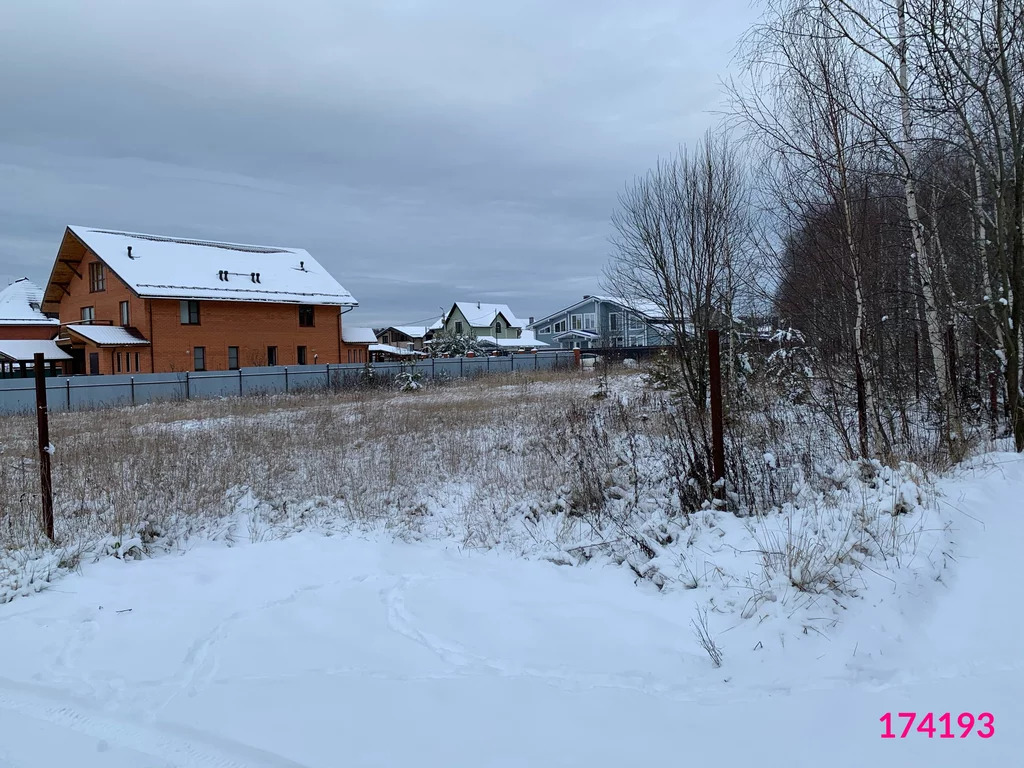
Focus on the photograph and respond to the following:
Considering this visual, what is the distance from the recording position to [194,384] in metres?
24.6

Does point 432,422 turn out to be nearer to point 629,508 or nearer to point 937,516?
point 629,508

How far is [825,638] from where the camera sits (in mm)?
3299

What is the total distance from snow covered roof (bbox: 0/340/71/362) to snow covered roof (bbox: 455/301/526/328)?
41.5 metres

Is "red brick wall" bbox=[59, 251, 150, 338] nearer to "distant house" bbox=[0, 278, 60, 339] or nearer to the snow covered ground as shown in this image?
"distant house" bbox=[0, 278, 60, 339]

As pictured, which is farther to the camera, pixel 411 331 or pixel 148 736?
pixel 411 331

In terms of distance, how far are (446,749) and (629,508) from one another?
3.21 metres

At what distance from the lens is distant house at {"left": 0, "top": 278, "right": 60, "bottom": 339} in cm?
4159

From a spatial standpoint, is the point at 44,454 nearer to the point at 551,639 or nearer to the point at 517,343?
the point at 551,639

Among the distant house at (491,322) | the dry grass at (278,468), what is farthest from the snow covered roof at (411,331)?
the dry grass at (278,468)

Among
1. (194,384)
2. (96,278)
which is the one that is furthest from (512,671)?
(96,278)

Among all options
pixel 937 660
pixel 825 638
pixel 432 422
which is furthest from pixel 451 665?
pixel 432 422

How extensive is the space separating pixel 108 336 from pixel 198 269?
5766mm

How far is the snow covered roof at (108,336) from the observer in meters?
29.3

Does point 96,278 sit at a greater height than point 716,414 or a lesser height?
greater
